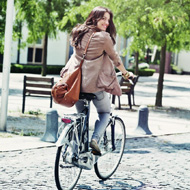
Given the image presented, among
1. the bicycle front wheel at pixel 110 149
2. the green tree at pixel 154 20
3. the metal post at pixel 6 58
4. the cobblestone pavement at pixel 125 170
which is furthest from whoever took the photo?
the green tree at pixel 154 20

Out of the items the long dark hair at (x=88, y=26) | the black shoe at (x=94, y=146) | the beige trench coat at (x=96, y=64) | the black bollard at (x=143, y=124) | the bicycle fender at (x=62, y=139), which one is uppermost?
the long dark hair at (x=88, y=26)

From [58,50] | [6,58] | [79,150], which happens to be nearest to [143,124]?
[6,58]

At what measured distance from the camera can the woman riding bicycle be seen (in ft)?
16.9

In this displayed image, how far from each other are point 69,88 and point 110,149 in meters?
1.18

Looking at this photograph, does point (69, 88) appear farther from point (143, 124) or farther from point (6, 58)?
point (143, 124)

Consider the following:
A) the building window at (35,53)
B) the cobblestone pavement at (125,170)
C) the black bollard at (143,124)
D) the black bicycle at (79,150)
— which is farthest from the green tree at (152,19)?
the building window at (35,53)

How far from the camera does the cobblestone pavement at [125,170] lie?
548 centimetres

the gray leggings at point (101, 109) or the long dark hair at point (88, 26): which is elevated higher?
the long dark hair at point (88, 26)

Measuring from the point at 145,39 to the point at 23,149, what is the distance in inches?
297

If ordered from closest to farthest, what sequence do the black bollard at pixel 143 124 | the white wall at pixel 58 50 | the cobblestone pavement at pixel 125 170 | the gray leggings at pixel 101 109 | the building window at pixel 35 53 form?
the gray leggings at pixel 101 109 < the cobblestone pavement at pixel 125 170 < the black bollard at pixel 143 124 < the building window at pixel 35 53 < the white wall at pixel 58 50

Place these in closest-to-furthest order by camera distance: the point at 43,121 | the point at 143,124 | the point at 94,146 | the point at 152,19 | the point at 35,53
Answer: the point at 94,146 → the point at 143,124 → the point at 43,121 → the point at 152,19 → the point at 35,53

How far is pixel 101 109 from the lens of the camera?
5426 millimetres

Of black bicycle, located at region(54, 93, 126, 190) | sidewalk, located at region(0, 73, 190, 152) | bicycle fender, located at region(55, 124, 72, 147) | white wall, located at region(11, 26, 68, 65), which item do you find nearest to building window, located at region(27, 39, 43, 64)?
white wall, located at region(11, 26, 68, 65)

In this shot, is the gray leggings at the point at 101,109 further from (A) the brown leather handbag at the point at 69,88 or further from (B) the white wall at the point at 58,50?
(B) the white wall at the point at 58,50
